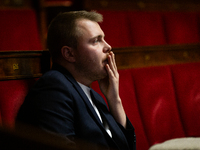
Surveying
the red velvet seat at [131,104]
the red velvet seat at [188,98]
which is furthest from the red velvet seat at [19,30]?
the red velvet seat at [188,98]

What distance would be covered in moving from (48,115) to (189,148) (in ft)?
0.87

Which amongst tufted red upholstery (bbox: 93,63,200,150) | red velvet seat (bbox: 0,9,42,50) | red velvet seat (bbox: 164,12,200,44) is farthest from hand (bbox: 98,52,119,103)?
red velvet seat (bbox: 164,12,200,44)

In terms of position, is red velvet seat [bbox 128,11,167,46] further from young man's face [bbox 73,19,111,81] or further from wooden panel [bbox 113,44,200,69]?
young man's face [bbox 73,19,111,81]

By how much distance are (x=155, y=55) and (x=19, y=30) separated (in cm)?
32

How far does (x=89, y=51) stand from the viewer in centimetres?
39

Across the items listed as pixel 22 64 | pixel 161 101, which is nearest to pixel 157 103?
pixel 161 101

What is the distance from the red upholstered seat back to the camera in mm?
398

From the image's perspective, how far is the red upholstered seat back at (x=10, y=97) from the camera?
0.40m

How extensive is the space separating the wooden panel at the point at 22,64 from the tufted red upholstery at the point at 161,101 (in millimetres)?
126

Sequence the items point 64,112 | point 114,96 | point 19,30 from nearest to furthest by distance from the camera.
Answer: point 64,112 → point 114,96 → point 19,30

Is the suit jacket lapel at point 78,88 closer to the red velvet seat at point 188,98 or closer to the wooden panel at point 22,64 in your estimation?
the wooden panel at point 22,64

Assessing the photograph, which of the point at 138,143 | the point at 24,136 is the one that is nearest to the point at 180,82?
the point at 138,143

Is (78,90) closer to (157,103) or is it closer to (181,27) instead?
(157,103)

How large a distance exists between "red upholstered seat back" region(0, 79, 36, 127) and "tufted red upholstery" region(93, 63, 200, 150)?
0.55ft
